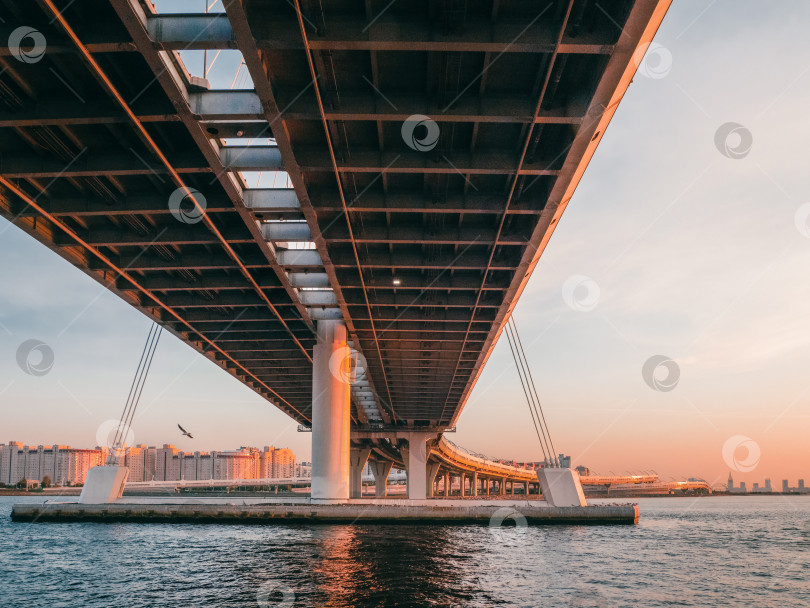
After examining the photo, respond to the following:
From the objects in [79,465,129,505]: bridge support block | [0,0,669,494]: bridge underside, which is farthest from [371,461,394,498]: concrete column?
[0,0,669,494]: bridge underside

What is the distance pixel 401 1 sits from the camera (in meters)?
14.6

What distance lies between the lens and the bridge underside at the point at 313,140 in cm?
1466

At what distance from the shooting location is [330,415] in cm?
4050

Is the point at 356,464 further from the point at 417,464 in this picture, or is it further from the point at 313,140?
the point at 313,140

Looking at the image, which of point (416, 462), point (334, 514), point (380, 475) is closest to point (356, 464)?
point (416, 462)

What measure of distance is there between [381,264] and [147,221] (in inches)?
366

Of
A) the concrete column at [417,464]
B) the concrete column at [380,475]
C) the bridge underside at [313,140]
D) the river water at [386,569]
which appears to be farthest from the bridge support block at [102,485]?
the concrete column at [380,475]

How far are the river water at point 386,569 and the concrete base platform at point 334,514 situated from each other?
112cm

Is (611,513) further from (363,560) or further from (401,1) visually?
(401,1)

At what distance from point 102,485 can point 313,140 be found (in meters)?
37.8

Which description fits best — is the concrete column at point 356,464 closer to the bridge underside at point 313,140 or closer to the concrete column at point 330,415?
the concrete column at point 330,415

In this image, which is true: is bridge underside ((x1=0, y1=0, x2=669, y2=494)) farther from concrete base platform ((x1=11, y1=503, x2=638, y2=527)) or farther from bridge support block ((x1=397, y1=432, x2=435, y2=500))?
bridge support block ((x1=397, y1=432, x2=435, y2=500))

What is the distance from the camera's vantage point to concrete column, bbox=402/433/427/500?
86.1 metres

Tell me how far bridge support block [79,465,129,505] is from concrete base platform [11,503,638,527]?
94.2 inches
